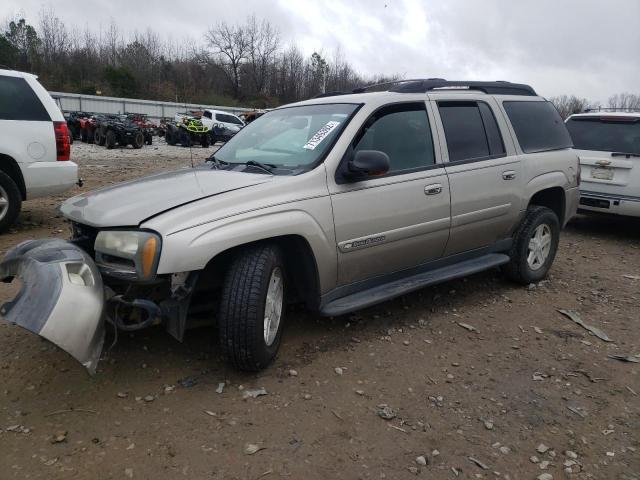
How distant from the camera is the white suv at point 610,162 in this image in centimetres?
689

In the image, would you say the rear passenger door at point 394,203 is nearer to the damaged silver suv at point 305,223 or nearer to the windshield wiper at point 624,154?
the damaged silver suv at point 305,223

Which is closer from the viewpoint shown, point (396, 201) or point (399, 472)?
point (399, 472)

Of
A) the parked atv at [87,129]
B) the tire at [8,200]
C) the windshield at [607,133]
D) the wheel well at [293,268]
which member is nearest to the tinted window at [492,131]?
the wheel well at [293,268]

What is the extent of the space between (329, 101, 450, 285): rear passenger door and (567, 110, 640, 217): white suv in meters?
4.25

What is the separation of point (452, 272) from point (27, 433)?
3052 millimetres

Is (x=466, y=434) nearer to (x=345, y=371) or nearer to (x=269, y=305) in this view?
(x=345, y=371)

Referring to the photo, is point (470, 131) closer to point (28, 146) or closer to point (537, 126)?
point (537, 126)

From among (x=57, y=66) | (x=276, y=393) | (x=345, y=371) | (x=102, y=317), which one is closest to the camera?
(x=102, y=317)

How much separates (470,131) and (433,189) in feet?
2.74

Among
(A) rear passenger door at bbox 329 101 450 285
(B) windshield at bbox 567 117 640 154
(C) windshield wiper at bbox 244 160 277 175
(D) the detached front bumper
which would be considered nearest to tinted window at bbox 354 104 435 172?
(A) rear passenger door at bbox 329 101 450 285

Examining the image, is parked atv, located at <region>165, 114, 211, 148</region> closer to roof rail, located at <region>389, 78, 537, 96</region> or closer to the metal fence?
the metal fence

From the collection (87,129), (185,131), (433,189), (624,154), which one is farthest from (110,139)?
(433,189)

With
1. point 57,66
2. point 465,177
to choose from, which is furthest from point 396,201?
point 57,66

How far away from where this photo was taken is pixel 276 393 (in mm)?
2951
